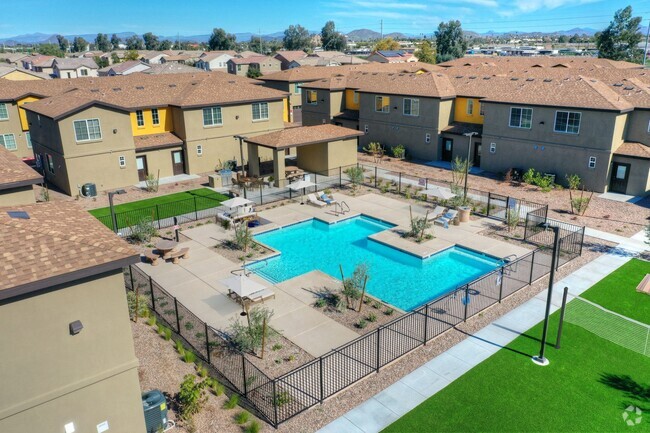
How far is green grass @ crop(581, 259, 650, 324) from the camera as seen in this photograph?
735 inches

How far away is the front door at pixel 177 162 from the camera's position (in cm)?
3833

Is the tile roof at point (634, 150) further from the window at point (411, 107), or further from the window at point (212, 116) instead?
the window at point (212, 116)

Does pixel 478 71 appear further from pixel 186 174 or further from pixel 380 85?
pixel 186 174

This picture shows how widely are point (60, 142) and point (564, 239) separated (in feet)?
102

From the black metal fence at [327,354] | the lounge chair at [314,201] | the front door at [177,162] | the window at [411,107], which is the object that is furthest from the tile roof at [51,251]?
the window at [411,107]

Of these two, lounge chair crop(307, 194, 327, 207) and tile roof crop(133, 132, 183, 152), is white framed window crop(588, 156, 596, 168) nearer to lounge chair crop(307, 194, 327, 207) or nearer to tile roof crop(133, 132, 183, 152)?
lounge chair crop(307, 194, 327, 207)

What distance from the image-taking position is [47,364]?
10391 mm

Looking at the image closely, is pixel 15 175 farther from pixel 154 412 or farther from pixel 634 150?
pixel 634 150

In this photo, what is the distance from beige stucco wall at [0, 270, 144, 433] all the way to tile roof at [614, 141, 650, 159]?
32168mm

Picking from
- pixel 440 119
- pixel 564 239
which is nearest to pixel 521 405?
pixel 564 239

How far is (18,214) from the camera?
501 inches

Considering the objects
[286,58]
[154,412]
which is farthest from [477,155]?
[286,58]

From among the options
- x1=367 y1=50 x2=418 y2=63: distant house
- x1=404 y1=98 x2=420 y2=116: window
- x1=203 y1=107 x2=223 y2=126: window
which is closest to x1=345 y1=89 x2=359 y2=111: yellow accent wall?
x1=404 y1=98 x2=420 y2=116: window

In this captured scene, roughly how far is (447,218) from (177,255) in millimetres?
14903
